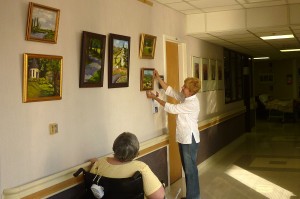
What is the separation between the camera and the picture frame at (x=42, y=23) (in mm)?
2494

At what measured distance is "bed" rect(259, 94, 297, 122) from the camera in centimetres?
1277

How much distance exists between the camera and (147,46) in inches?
167

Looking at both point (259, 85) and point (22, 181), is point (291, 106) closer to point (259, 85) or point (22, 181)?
point (259, 85)

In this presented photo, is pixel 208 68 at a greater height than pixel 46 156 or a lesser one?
greater

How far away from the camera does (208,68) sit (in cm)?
683

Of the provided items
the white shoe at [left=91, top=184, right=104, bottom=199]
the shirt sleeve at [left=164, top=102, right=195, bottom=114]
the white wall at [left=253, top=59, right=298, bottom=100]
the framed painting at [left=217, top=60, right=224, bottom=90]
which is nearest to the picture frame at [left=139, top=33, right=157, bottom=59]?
the shirt sleeve at [left=164, top=102, right=195, bottom=114]

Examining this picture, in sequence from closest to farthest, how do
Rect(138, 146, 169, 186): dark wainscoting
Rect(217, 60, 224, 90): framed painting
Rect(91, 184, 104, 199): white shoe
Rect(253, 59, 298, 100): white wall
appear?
Rect(91, 184, 104, 199): white shoe
Rect(138, 146, 169, 186): dark wainscoting
Rect(217, 60, 224, 90): framed painting
Rect(253, 59, 298, 100): white wall

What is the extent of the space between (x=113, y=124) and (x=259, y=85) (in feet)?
41.4

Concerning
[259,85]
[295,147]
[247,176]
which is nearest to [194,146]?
[247,176]

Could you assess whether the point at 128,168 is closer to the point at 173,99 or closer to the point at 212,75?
the point at 173,99

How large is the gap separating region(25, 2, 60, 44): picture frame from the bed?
11.5 meters

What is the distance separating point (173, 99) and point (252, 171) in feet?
6.89

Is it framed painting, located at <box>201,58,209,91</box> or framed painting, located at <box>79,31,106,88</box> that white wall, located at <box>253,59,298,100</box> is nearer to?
framed painting, located at <box>201,58,209,91</box>

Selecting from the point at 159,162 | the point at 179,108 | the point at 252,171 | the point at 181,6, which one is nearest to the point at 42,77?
the point at 179,108
